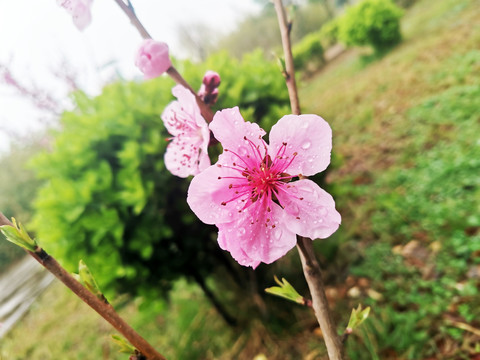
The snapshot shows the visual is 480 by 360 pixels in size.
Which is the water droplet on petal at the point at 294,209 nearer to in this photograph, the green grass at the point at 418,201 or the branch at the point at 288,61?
the branch at the point at 288,61

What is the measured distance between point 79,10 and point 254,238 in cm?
70

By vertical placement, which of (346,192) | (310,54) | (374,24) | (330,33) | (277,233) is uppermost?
(277,233)

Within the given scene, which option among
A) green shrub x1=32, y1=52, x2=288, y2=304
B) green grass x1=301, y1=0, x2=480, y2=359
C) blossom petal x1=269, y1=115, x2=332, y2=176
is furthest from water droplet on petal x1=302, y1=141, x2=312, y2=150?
green grass x1=301, y1=0, x2=480, y2=359

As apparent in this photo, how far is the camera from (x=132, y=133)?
7.51 feet

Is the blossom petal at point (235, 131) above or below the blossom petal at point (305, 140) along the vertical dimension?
above

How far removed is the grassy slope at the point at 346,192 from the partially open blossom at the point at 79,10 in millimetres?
2070

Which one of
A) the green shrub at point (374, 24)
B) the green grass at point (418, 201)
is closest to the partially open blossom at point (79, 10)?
the green grass at point (418, 201)

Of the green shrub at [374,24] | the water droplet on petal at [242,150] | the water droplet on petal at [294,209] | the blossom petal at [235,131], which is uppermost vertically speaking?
the blossom petal at [235,131]

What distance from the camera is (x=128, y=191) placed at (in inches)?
85.8

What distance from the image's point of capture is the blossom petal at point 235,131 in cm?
66

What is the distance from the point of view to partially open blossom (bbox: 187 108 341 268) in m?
0.67

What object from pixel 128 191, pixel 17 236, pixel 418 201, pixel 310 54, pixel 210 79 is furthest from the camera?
pixel 310 54

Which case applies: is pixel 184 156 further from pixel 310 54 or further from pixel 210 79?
pixel 310 54

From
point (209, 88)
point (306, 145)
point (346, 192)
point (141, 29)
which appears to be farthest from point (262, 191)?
point (346, 192)
